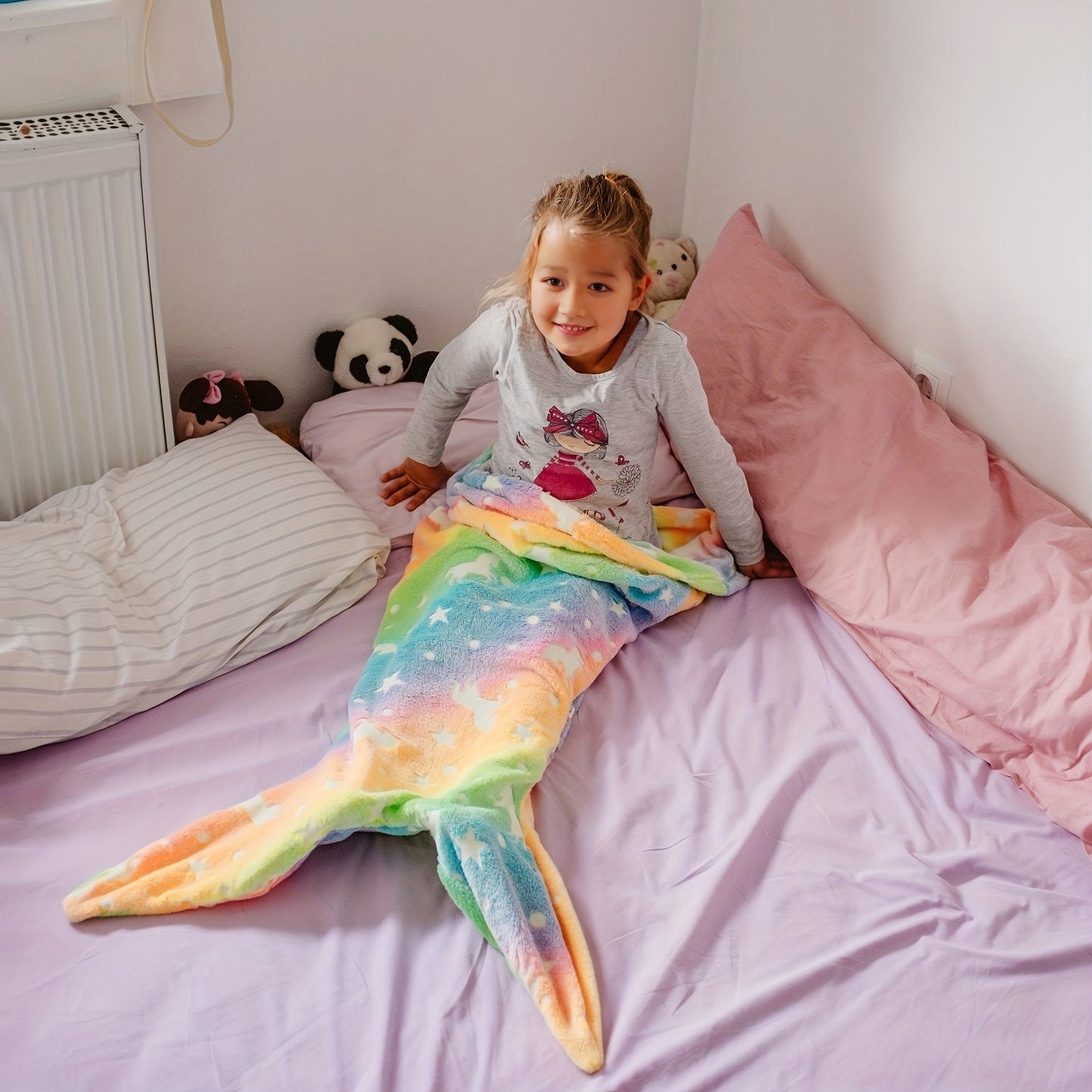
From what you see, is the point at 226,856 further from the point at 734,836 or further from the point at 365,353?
the point at 365,353

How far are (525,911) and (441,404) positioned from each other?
33.2 inches

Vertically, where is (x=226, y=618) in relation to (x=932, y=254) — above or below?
below

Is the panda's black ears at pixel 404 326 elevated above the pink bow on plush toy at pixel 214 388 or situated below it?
above

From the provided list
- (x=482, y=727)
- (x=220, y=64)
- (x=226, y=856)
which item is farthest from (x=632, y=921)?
(x=220, y=64)

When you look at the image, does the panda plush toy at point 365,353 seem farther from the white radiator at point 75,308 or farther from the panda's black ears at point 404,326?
the white radiator at point 75,308

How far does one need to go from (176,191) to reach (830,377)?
1038 mm

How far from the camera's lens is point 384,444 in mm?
1905

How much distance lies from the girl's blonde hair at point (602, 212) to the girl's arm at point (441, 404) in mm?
160

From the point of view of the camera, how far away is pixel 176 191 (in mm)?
1831

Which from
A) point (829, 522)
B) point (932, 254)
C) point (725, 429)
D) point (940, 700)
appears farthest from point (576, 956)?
point (932, 254)

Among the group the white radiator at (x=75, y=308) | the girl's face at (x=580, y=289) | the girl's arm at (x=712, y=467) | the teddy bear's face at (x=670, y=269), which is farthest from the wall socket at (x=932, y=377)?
the white radiator at (x=75, y=308)

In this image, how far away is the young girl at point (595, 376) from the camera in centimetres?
150

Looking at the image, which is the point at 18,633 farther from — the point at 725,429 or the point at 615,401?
the point at 725,429

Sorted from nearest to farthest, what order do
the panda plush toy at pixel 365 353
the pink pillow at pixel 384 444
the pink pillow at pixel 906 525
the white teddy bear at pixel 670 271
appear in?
the pink pillow at pixel 906 525 → the pink pillow at pixel 384 444 → the panda plush toy at pixel 365 353 → the white teddy bear at pixel 670 271
